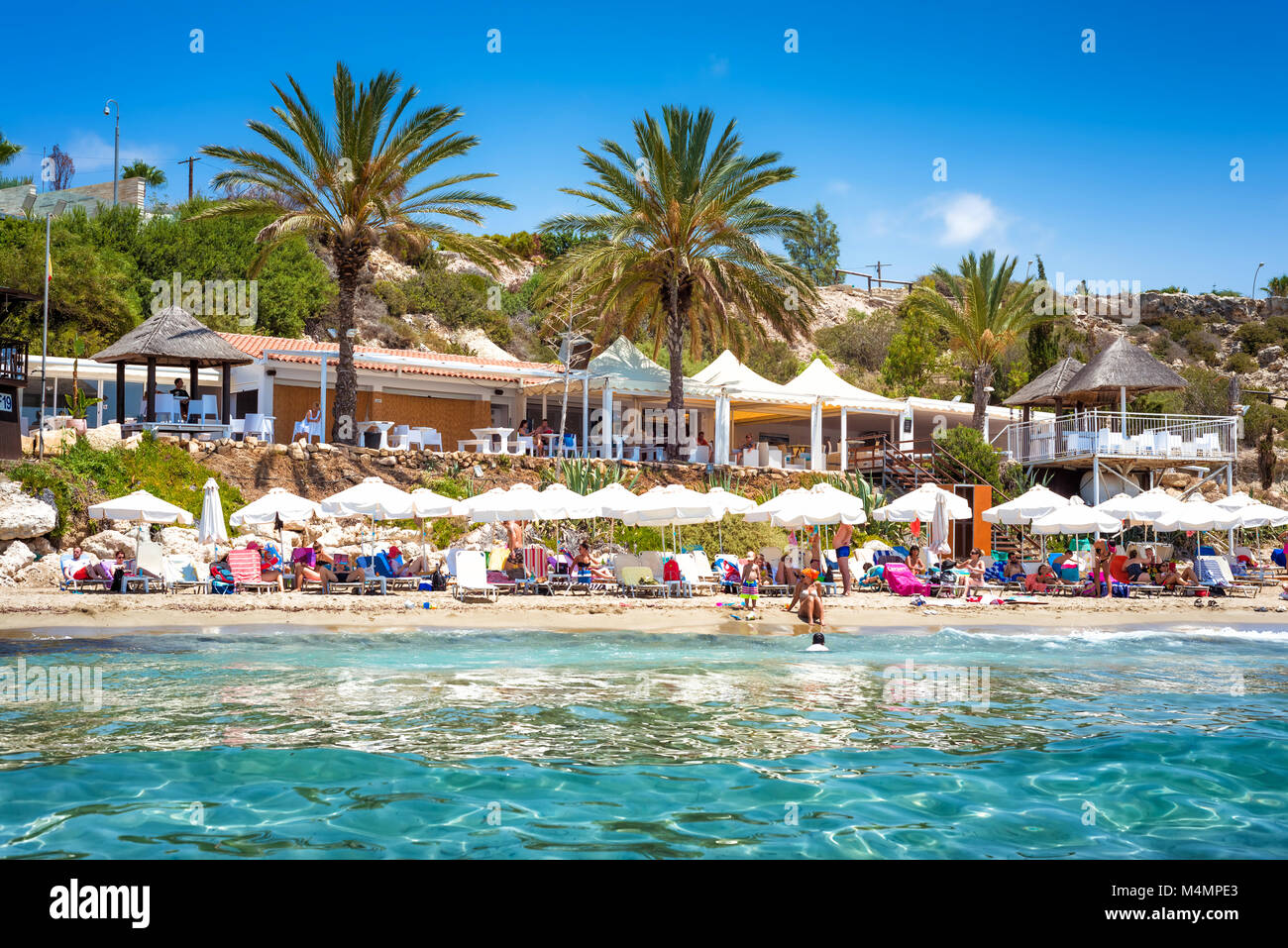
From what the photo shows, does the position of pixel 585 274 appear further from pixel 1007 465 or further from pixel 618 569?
pixel 1007 465

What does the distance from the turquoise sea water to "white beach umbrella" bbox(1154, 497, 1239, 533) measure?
8048 mm

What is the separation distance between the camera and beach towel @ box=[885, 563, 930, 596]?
64.4 ft

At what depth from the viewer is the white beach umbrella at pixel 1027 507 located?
70.0ft

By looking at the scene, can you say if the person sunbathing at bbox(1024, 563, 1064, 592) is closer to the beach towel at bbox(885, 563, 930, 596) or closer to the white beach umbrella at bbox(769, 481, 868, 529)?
the beach towel at bbox(885, 563, 930, 596)

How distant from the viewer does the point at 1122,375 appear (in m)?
29.0

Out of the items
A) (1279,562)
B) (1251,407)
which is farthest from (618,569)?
(1251,407)

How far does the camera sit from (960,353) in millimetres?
54688

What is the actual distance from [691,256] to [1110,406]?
15.4 metres

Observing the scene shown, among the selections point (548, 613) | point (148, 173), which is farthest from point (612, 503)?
point (148, 173)

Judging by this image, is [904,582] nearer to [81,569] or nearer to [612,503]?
[612,503]

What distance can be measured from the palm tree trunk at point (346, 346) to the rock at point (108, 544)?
18.0ft

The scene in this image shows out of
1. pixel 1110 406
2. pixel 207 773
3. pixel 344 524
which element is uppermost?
pixel 1110 406
